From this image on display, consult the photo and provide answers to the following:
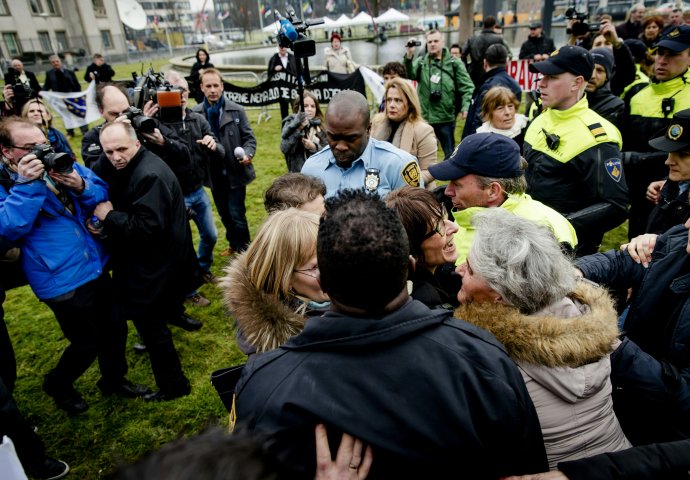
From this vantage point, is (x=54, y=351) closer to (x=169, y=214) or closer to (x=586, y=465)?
(x=169, y=214)

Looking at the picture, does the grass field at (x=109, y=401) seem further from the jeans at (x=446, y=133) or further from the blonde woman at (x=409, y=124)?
the jeans at (x=446, y=133)

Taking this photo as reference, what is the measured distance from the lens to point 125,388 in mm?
3488

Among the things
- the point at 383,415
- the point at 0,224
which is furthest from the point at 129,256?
the point at 383,415

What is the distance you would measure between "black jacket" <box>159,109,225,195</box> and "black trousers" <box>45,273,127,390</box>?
1577 mm

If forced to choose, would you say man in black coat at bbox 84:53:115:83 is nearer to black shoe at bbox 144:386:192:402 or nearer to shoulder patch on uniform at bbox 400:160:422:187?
black shoe at bbox 144:386:192:402

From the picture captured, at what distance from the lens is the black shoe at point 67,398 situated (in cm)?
323

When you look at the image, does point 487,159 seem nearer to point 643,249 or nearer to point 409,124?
point 643,249

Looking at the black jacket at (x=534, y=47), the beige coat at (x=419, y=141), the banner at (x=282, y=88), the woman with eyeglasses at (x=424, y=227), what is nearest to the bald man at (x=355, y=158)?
the woman with eyeglasses at (x=424, y=227)

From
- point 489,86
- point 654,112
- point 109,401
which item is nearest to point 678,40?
point 654,112

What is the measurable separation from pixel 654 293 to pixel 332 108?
6.94ft

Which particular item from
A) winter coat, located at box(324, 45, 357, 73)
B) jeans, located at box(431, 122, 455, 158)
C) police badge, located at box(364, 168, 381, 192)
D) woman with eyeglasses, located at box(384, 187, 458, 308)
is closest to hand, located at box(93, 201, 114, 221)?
police badge, located at box(364, 168, 381, 192)

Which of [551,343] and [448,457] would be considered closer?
[448,457]

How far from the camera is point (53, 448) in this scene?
122 inches

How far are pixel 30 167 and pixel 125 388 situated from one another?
6.29ft
